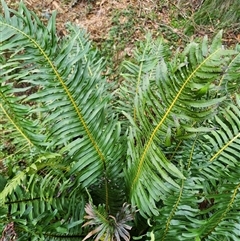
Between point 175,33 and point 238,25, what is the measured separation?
1.53 feet

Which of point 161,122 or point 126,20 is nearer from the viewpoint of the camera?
point 161,122

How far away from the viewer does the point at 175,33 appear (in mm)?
2975

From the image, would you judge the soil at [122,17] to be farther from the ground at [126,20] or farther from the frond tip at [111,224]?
the frond tip at [111,224]

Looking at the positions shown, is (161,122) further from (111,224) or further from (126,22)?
(126,22)

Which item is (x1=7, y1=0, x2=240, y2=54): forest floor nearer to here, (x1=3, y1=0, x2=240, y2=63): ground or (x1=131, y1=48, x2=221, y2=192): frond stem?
(x1=3, y1=0, x2=240, y2=63): ground

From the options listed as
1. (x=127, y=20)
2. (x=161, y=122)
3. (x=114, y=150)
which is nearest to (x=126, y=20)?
(x=127, y=20)

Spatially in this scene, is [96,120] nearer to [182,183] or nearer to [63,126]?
[63,126]

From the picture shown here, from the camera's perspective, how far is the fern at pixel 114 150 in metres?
1.36

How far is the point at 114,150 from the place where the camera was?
67.5 inches

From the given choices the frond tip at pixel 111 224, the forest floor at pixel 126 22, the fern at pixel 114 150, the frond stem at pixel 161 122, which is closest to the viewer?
the frond stem at pixel 161 122

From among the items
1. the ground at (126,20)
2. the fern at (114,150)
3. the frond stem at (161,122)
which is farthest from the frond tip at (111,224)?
the ground at (126,20)

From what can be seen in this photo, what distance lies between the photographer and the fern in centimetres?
136

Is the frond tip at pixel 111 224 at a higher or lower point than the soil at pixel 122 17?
lower

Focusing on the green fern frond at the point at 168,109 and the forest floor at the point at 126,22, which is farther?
the forest floor at the point at 126,22
